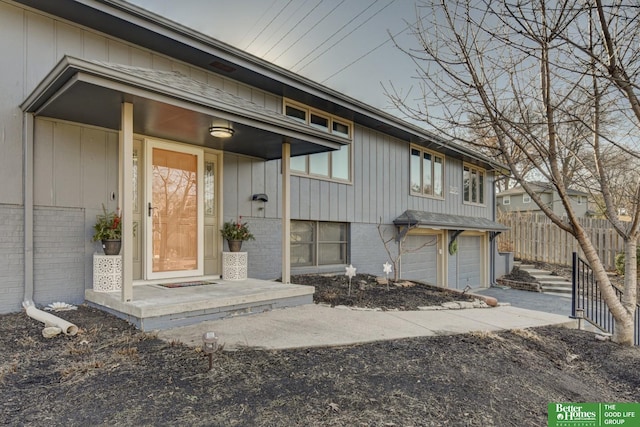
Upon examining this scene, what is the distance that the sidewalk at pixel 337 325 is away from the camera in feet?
12.0

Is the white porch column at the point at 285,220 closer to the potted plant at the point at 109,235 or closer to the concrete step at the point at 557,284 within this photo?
the potted plant at the point at 109,235

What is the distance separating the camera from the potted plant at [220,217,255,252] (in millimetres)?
6168

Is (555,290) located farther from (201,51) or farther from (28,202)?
A: (28,202)

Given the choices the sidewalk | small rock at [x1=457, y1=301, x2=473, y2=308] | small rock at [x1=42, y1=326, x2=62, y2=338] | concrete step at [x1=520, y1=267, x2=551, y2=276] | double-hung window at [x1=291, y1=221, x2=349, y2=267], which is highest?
double-hung window at [x1=291, y1=221, x2=349, y2=267]

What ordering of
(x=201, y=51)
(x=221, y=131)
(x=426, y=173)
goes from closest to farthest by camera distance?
(x=221, y=131), (x=201, y=51), (x=426, y=173)

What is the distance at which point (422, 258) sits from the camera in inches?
426

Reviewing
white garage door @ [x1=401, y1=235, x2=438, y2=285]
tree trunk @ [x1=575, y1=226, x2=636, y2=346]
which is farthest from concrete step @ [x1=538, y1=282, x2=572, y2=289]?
tree trunk @ [x1=575, y1=226, x2=636, y2=346]

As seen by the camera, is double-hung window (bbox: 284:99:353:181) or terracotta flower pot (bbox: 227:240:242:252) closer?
terracotta flower pot (bbox: 227:240:242:252)

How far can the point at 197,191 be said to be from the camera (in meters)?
6.02

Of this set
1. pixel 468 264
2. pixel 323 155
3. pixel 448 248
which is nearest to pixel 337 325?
pixel 323 155

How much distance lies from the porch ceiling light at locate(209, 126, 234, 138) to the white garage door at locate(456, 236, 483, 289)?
9.57 m

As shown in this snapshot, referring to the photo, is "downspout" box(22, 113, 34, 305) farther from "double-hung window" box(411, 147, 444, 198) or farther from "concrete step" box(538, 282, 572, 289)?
"concrete step" box(538, 282, 572, 289)

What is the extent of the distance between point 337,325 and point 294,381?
169 centimetres

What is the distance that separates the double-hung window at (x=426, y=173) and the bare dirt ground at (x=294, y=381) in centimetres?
734
